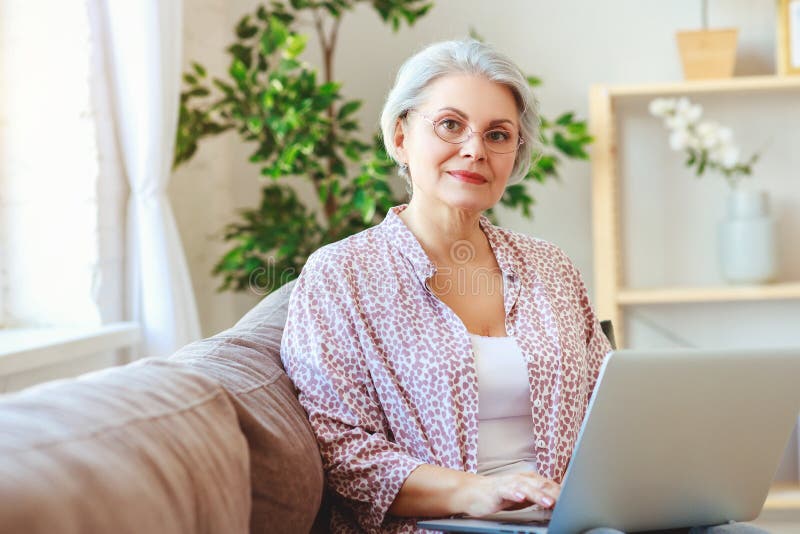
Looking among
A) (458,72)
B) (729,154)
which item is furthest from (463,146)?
(729,154)

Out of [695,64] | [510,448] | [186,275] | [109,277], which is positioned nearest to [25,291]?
[109,277]

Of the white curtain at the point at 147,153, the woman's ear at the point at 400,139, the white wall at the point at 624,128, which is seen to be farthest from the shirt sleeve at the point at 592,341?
the white wall at the point at 624,128

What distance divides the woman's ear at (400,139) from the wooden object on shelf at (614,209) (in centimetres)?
142

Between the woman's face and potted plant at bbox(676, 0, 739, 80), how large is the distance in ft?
5.17

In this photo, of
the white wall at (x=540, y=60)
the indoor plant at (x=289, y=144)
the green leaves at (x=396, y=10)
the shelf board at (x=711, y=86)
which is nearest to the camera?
the indoor plant at (x=289, y=144)

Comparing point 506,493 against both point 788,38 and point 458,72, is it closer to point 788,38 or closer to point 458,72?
point 458,72

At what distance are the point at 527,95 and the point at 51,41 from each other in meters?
1.31

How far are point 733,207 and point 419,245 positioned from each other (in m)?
1.81

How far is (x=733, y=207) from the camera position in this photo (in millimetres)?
3129

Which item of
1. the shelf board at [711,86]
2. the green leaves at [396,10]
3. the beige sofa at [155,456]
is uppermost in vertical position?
the green leaves at [396,10]

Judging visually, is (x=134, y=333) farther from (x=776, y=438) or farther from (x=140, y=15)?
(x=776, y=438)

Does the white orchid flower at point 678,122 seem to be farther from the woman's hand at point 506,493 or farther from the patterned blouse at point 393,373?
the woman's hand at point 506,493

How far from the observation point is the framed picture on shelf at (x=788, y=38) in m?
3.01

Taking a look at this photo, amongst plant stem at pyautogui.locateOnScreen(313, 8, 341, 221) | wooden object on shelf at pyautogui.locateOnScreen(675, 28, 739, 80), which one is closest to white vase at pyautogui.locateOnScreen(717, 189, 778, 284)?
wooden object on shelf at pyautogui.locateOnScreen(675, 28, 739, 80)
